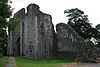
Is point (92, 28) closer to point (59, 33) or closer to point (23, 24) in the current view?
point (59, 33)

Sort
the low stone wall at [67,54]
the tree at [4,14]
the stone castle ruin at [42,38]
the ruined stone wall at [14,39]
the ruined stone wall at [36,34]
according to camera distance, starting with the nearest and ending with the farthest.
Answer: the tree at [4,14]
the ruined stone wall at [36,34]
the stone castle ruin at [42,38]
the low stone wall at [67,54]
the ruined stone wall at [14,39]

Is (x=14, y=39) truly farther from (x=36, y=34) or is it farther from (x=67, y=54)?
(x=67, y=54)

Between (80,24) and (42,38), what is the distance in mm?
24325

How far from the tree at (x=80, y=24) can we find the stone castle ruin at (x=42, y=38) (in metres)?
18.4

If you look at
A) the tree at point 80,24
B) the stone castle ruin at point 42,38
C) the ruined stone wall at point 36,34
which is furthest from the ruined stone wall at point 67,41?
the tree at point 80,24

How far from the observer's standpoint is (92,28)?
6706cm

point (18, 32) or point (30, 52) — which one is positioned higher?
point (18, 32)

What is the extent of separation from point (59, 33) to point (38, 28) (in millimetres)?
6091

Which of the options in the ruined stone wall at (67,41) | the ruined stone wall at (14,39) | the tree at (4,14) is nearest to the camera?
the tree at (4,14)

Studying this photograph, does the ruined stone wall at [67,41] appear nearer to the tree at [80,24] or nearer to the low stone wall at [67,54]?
the low stone wall at [67,54]

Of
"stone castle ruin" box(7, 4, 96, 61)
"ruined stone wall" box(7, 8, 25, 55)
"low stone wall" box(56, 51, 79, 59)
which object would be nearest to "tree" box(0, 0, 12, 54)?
"stone castle ruin" box(7, 4, 96, 61)

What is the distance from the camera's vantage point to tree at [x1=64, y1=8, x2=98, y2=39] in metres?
66.3

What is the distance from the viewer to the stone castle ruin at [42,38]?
43.7m

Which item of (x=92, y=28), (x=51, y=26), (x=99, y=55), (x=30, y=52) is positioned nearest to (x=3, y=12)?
(x=30, y=52)
